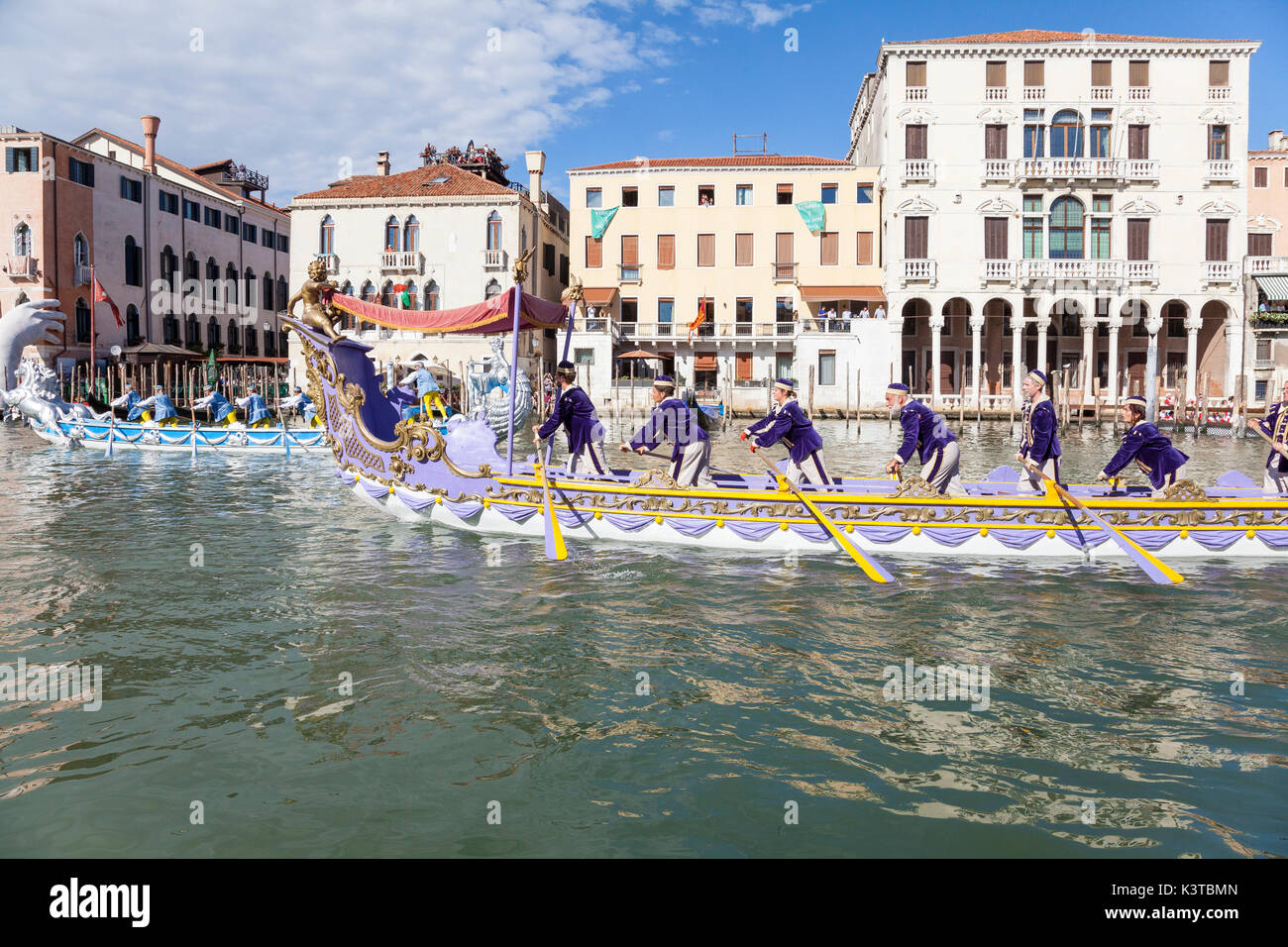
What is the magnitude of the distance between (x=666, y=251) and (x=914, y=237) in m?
11.3

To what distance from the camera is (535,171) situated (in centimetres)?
4397

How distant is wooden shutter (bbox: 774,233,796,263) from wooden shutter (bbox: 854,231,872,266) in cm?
289

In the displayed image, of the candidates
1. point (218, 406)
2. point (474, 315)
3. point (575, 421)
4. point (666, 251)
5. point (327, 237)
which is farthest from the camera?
point (666, 251)

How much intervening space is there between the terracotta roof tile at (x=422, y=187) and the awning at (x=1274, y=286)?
101ft

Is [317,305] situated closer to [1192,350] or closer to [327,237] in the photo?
[327,237]

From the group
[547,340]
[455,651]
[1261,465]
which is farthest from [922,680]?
[547,340]

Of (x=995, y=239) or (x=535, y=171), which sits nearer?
(x=995, y=239)

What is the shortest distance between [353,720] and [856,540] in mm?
5515

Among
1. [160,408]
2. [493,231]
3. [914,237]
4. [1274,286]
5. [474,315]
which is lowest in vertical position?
[160,408]

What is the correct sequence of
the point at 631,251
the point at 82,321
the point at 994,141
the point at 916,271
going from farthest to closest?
the point at 631,251
the point at 82,321
the point at 916,271
the point at 994,141

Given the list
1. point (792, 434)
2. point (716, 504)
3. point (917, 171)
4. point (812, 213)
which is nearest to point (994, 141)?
point (917, 171)

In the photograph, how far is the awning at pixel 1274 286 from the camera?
3572cm

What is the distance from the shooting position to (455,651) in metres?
6.78
